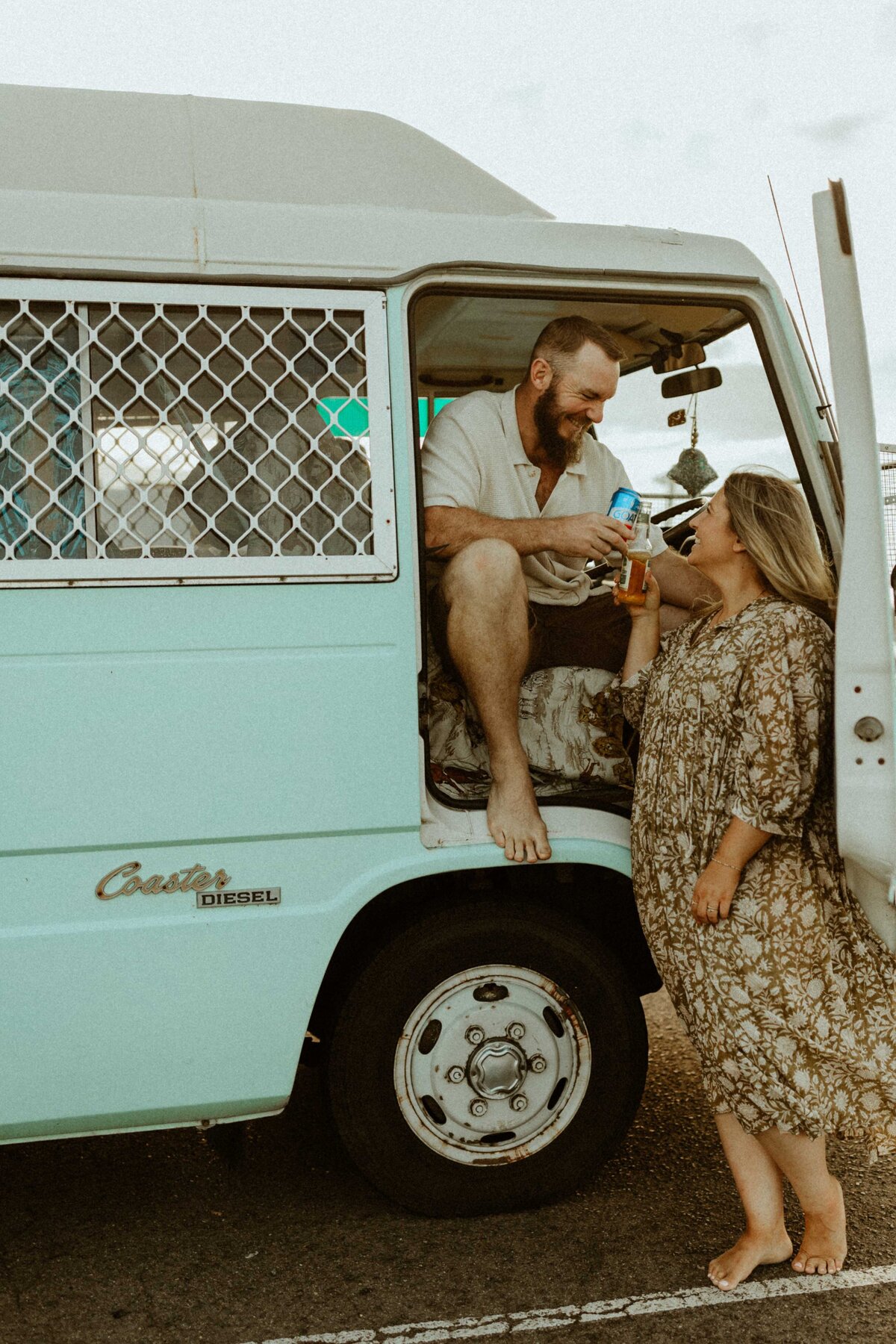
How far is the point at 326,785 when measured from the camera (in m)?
2.80

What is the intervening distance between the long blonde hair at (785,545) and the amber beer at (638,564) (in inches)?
10.0

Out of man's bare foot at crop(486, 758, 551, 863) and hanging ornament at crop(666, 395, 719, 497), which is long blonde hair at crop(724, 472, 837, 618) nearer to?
man's bare foot at crop(486, 758, 551, 863)

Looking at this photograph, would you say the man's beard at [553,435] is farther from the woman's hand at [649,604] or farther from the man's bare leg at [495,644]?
the man's bare leg at [495,644]

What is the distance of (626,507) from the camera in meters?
3.17

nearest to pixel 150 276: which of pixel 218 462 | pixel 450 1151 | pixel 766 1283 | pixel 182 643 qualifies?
pixel 218 462

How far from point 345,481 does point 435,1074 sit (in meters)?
1.47

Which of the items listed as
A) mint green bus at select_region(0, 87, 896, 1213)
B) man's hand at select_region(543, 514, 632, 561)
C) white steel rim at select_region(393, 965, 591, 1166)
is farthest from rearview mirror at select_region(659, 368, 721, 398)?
white steel rim at select_region(393, 965, 591, 1166)

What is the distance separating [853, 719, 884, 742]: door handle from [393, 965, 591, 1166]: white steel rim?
39.4 inches

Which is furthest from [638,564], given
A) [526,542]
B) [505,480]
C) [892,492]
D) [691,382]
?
[892,492]

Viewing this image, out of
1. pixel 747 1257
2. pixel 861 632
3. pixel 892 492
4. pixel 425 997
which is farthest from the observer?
pixel 892 492

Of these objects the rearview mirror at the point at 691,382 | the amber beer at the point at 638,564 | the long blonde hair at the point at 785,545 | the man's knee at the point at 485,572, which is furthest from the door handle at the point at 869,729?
the rearview mirror at the point at 691,382

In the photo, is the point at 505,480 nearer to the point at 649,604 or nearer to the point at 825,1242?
the point at 649,604

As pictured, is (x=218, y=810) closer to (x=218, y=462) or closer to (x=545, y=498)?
(x=218, y=462)

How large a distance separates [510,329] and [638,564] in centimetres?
114
